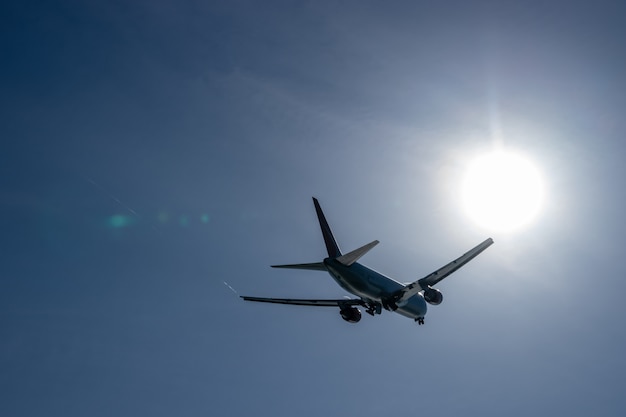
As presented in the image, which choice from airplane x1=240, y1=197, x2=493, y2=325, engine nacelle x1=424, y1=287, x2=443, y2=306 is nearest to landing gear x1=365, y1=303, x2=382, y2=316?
airplane x1=240, y1=197, x2=493, y2=325

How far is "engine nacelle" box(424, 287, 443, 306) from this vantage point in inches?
1672

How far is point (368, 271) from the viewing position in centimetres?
4147

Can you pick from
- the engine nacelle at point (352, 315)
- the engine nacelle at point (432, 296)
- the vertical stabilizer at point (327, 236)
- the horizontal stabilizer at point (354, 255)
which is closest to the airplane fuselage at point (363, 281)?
the horizontal stabilizer at point (354, 255)

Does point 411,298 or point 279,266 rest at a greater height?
point 411,298

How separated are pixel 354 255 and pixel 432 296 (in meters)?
9.78

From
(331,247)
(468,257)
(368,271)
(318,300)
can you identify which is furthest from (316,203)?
(468,257)

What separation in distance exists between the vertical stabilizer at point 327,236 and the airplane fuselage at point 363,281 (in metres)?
1.55

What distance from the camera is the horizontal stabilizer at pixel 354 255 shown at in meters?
34.4

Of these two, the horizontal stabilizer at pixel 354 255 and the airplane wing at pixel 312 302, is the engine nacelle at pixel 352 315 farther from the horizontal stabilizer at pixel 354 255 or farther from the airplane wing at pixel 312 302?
the horizontal stabilizer at pixel 354 255

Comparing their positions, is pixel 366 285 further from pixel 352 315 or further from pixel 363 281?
pixel 352 315

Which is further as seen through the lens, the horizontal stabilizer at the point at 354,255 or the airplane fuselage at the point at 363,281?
the airplane fuselage at the point at 363,281

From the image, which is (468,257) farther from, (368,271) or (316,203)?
(316,203)

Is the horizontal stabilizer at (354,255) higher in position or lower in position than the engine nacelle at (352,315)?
lower

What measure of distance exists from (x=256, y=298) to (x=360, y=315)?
9783mm
